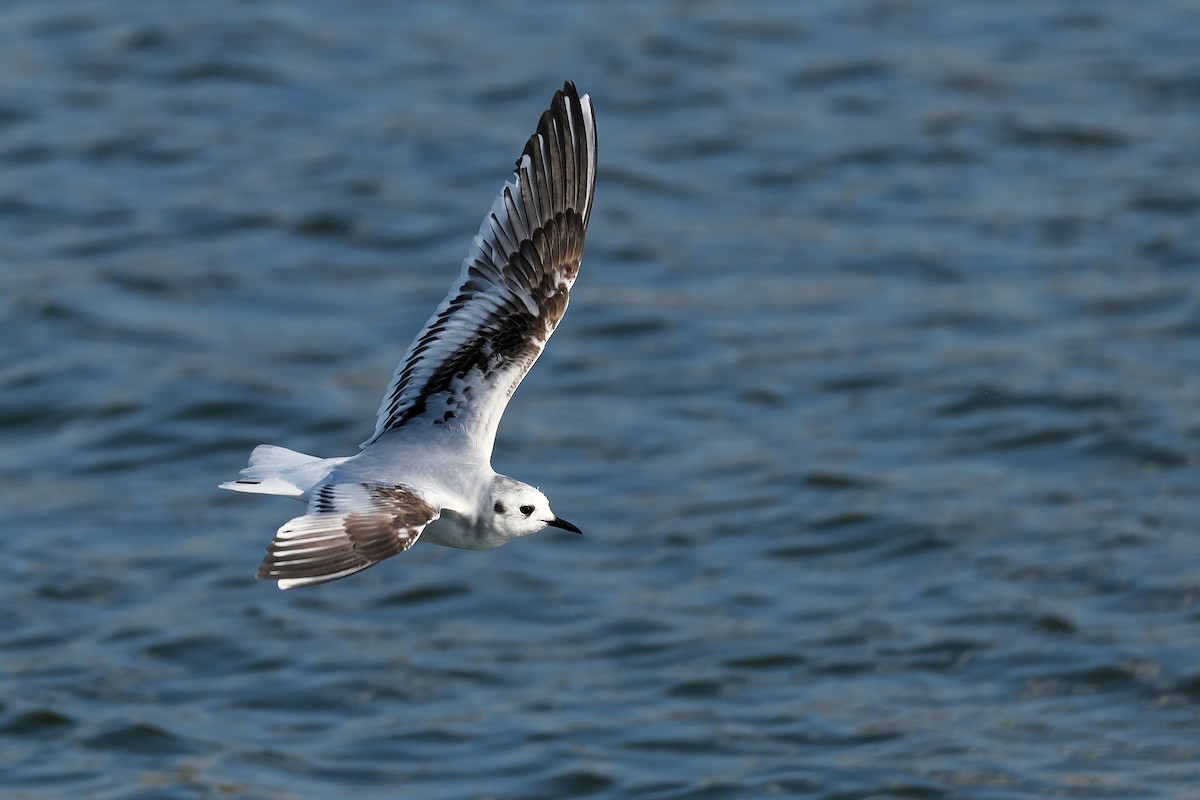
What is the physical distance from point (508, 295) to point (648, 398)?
577 cm

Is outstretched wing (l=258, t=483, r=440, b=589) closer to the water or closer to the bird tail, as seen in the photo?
the bird tail

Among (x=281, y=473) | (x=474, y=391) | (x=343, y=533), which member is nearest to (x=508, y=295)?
(x=474, y=391)

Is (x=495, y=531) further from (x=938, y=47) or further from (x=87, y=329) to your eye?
(x=938, y=47)

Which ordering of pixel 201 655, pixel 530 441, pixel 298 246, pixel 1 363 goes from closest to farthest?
pixel 201 655, pixel 530 441, pixel 1 363, pixel 298 246

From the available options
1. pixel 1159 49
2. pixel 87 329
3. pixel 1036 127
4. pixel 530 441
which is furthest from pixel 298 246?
pixel 1159 49

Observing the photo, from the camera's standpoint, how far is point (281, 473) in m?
8.15

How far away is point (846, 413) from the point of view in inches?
579

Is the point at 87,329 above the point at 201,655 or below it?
above

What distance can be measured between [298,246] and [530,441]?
3.67 metres

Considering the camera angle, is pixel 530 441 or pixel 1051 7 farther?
pixel 1051 7

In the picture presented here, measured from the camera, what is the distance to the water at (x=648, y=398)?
11828mm

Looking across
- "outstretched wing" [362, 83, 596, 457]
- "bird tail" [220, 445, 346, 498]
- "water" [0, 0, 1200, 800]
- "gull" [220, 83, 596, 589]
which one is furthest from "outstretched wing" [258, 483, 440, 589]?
"water" [0, 0, 1200, 800]

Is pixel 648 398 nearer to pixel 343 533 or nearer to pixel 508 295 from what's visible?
pixel 508 295

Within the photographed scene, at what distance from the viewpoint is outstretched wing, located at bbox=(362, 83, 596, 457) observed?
8797 millimetres
